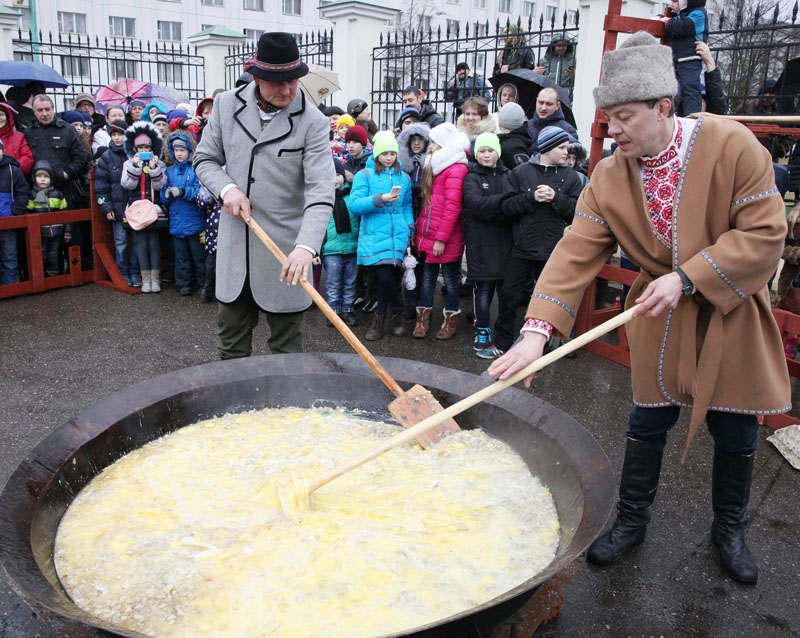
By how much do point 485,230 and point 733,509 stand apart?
3281mm

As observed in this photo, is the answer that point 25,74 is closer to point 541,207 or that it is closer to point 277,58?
point 541,207

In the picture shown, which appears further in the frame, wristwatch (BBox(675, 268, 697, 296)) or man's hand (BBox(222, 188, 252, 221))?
man's hand (BBox(222, 188, 252, 221))

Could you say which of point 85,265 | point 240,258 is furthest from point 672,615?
point 85,265

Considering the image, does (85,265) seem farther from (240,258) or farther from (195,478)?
(195,478)

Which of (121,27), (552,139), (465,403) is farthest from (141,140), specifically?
(121,27)

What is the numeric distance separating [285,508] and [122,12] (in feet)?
107

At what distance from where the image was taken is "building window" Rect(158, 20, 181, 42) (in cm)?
3091

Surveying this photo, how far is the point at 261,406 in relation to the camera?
3.05 m

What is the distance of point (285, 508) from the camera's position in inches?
92.4

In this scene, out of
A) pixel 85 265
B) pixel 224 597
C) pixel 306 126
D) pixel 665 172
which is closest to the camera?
pixel 224 597

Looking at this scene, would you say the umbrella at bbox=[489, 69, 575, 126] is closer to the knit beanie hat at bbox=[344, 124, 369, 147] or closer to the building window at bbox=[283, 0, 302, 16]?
the knit beanie hat at bbox=[344, 124, 369, 147]

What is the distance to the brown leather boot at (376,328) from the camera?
6.03 metres

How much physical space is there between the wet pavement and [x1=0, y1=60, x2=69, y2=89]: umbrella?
Result: 13.2 feet

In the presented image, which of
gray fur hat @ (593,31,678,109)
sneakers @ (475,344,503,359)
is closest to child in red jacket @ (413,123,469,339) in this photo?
sneakers @ (475,344,503,359)
